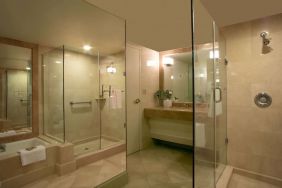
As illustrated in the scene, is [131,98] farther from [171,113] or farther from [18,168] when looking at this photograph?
[18,168]

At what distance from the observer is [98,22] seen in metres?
2.26

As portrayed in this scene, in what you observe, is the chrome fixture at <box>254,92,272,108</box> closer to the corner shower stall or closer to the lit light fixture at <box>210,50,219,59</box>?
the lit light fixture at <box>210,50,219,59</box>

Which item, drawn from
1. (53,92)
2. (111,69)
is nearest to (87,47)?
(111,69)

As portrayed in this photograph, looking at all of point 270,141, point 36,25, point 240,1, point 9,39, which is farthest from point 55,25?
point 270,141

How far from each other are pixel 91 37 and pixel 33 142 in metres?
2.04

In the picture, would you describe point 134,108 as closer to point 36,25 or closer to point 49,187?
point 49,187

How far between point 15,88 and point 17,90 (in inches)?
1.6

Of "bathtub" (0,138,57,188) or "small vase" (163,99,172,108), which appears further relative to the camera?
"small vase" (163,99,172,108)

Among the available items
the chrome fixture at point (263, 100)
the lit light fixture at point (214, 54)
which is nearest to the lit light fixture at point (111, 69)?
the lit light fixture at point (214, 54)

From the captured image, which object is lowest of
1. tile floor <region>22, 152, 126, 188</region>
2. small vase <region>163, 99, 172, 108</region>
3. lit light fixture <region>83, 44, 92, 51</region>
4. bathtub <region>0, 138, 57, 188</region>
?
tile floor <region>22, 152, 126, 188</region>

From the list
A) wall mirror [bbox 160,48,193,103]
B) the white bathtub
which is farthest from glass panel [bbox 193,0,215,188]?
the white bathtub

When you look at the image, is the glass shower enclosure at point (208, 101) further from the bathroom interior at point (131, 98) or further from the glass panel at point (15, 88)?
the glass panel at point (15, 88)

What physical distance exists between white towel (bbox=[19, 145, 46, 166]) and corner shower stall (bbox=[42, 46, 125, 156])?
0.52 metres

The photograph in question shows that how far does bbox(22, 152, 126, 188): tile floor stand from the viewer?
→ 79.5 inches
